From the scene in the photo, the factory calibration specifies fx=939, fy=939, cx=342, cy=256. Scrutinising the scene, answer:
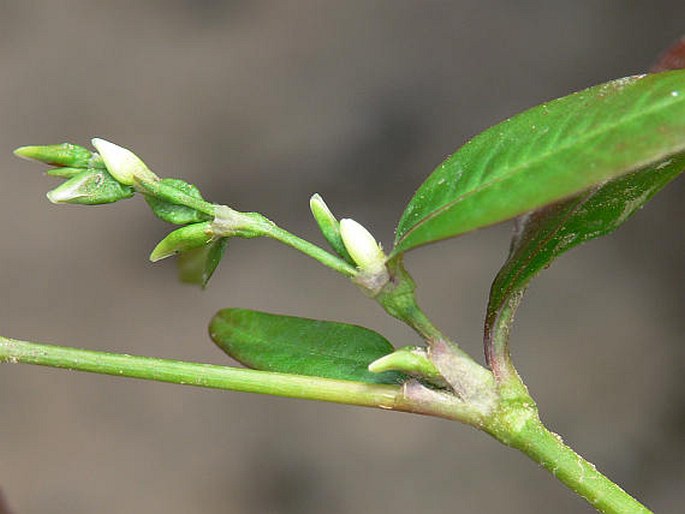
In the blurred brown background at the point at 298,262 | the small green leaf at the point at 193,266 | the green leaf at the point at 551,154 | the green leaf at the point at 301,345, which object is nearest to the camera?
the green leaf at the point at 551,154

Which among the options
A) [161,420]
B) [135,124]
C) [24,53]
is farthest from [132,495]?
[24,53]

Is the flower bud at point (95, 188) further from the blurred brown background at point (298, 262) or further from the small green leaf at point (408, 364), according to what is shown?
the blurred brown background at point (298, 262)

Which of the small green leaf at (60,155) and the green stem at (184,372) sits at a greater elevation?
the small green leaf at (60,155)

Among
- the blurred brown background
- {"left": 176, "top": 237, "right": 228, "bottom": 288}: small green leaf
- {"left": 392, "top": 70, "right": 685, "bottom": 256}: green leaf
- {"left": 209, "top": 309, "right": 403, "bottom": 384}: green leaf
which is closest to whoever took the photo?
{"left": 392, "top": 70, "right": 685, "bottom": 256}: green leaf

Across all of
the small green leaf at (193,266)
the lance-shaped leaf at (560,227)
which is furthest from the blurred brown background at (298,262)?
the lance-shaped leaf at (560,227)

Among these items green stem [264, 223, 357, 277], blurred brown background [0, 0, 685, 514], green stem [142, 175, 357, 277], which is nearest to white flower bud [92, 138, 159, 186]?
green stem [142, 175, 357, 277]

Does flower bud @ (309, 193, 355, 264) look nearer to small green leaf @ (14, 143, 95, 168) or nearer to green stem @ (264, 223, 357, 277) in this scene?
green stem @ (264, 223, 357, 277)
